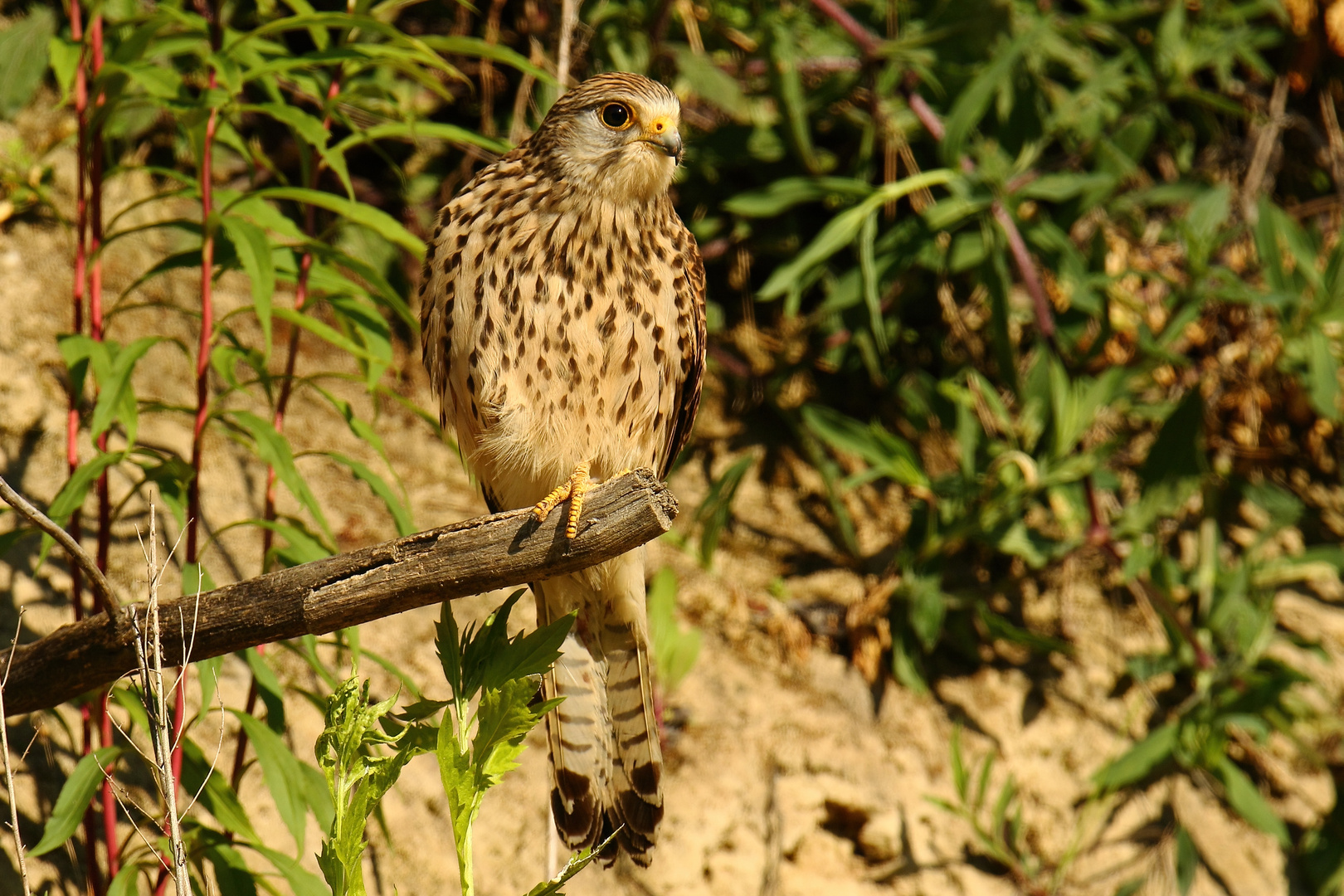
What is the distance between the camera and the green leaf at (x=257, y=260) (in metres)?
2.25

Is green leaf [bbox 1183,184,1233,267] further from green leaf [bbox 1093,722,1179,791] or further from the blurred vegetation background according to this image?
green leaf [bbox 1093,722,1179,791]

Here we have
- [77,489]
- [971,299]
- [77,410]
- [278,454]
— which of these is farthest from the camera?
[971,299]

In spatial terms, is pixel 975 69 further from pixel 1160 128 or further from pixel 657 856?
pixel 657 856

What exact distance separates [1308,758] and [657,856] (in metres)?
2.32

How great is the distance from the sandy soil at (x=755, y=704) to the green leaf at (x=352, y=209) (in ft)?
3.20

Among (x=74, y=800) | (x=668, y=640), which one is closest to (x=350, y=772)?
(x=74, y=800)

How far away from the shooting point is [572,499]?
208 cm

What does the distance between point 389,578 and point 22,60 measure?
2.36 m

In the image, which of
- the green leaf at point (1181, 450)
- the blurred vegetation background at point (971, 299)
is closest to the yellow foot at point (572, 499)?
the blurred vegetation background at point (971, 299)

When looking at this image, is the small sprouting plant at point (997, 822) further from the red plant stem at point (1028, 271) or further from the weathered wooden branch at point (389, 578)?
the weathered wooden branch at point (389, 578)

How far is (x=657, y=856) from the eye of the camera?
3443 mm

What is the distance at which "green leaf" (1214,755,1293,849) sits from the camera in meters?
3.81

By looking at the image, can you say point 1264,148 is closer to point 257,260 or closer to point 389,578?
point 257,260

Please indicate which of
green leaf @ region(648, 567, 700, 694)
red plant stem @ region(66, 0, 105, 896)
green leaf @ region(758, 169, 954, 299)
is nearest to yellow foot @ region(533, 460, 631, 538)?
red plant stem @ region(66, 0, 105, 896)
